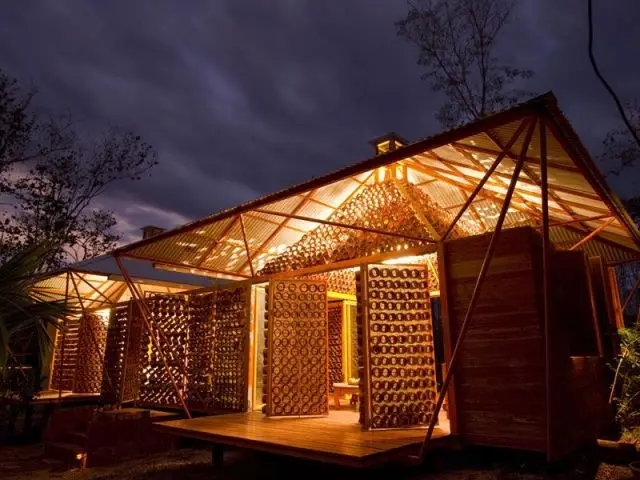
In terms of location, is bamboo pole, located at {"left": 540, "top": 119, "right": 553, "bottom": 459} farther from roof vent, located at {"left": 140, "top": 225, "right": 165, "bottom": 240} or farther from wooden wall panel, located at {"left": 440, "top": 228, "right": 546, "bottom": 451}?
roof vent, located at {"left": 140, "top": 225, "right": 165, "bottom": 240}

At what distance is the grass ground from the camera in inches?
168

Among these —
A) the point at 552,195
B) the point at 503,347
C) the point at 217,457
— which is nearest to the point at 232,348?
the point at 217,457

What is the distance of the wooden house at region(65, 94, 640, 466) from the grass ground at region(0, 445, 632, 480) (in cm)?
30

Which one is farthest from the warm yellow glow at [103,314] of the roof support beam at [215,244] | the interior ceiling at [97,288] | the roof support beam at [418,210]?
the roof support beam at [418,210]

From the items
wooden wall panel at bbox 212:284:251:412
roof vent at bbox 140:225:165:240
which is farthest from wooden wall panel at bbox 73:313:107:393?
wooden wall panel at bbox 212:284:251:412

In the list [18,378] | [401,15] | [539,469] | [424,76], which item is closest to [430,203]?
[539,469]

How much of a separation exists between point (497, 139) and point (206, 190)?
1980 inches

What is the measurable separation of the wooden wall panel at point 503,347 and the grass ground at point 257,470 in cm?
32

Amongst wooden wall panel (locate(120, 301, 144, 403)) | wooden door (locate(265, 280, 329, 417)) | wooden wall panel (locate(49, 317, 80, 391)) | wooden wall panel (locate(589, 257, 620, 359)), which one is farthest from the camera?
wooden wall panel (locate(49, 317, 80, 391))

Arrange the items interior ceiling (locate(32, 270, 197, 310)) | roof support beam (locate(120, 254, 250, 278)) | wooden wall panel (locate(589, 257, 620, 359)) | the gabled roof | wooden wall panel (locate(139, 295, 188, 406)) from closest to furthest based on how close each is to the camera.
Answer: wooden wall panel (locate(589, 257, 620, 359)) → roof support beam (locate(120, 254, 250, 278)) → wooden wall panel (locate(139, 295, 188, 406)) → the gabled roof → interior ceiling (locate(32, 270, 197, 310))

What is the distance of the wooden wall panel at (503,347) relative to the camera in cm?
426

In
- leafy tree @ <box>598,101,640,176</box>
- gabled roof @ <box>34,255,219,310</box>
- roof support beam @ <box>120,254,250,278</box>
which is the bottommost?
roof support beam @ <box>120,254,250,278</box>

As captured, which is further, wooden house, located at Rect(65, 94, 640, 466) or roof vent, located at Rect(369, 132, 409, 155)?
roof vent, located at Rect(369, 132, 409, 155)

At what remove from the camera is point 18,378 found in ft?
27.8
